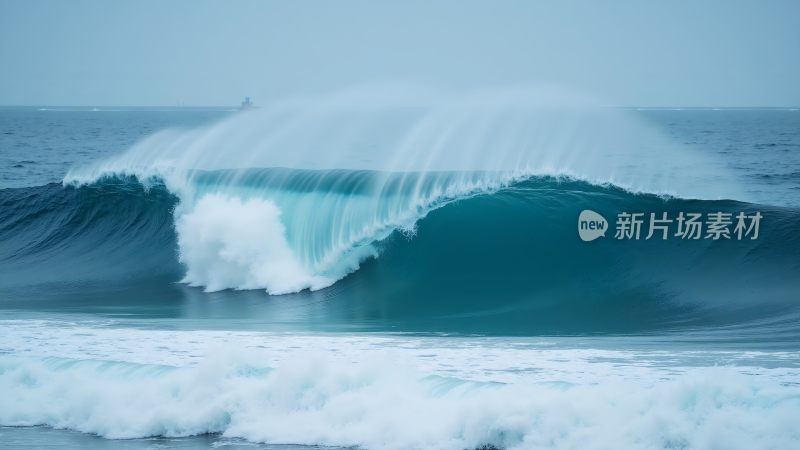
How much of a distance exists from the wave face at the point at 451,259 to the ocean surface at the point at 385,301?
1.6 inches

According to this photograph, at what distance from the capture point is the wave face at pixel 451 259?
9.86 m

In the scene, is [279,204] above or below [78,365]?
above

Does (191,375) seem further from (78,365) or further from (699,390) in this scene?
(699,390)

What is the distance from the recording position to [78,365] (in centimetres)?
748

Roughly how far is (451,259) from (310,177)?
3.12 meters

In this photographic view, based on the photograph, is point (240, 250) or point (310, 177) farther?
point (310, 177)

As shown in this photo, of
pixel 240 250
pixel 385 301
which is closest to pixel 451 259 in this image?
pixel 385 301

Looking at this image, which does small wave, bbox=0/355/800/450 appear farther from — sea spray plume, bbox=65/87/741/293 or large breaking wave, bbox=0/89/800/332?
sea spray plume, bbox=65/87/741/293

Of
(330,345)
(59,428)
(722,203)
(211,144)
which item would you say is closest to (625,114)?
(722,203)

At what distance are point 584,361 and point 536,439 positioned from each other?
1672 millimetres

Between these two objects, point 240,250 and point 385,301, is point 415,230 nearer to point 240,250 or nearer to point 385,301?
point 385,301

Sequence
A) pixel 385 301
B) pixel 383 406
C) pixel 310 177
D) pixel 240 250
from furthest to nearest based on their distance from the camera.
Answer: pixel 310 177
pixel 240 250
pixel 385 301
pixel 383 406

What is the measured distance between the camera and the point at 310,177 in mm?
14031

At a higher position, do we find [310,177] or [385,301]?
[310,177]
